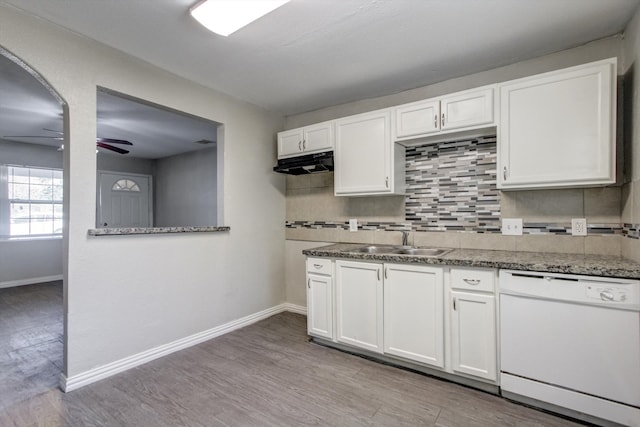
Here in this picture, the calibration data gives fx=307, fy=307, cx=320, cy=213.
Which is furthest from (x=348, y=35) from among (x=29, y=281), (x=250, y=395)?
(x=29, y=281)

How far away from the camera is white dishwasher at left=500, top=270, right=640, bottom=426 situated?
5.36ft

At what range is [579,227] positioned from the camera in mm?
2211

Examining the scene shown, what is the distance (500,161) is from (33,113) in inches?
201

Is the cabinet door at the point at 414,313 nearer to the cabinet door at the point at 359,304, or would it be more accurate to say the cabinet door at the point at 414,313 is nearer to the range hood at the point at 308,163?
the cabinet door at the point at 359,304

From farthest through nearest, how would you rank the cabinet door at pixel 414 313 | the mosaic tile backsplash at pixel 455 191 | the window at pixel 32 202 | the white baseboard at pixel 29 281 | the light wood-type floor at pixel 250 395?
the window at pixel 32 202 < the white baseboard at pixel 29 281 < the mosaic tile backsplash at pixel 455 191 < the cabinet door at pixel 414 313 < the light wood-type floor at pixel 250 395

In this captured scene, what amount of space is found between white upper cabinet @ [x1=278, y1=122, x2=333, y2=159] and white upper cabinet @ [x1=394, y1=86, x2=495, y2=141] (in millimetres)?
721

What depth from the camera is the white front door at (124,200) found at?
20.1 ft

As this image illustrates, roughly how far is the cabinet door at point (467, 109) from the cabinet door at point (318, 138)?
1077mm

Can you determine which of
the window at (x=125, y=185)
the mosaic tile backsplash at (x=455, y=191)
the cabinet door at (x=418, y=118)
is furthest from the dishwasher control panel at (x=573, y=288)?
the window at (x=125, y=185)

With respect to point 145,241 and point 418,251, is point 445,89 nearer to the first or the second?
point 418,251

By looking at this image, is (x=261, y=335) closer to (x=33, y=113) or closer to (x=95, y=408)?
(x=95, y=408)

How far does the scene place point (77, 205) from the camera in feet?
6.92

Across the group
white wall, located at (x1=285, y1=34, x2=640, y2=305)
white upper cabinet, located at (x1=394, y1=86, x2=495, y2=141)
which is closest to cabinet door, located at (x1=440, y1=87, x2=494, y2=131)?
white upper cabinet, located at (x1=394, y1=86, x2=495, y2=141)

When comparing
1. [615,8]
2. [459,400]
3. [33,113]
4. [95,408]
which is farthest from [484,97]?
[33,113]
